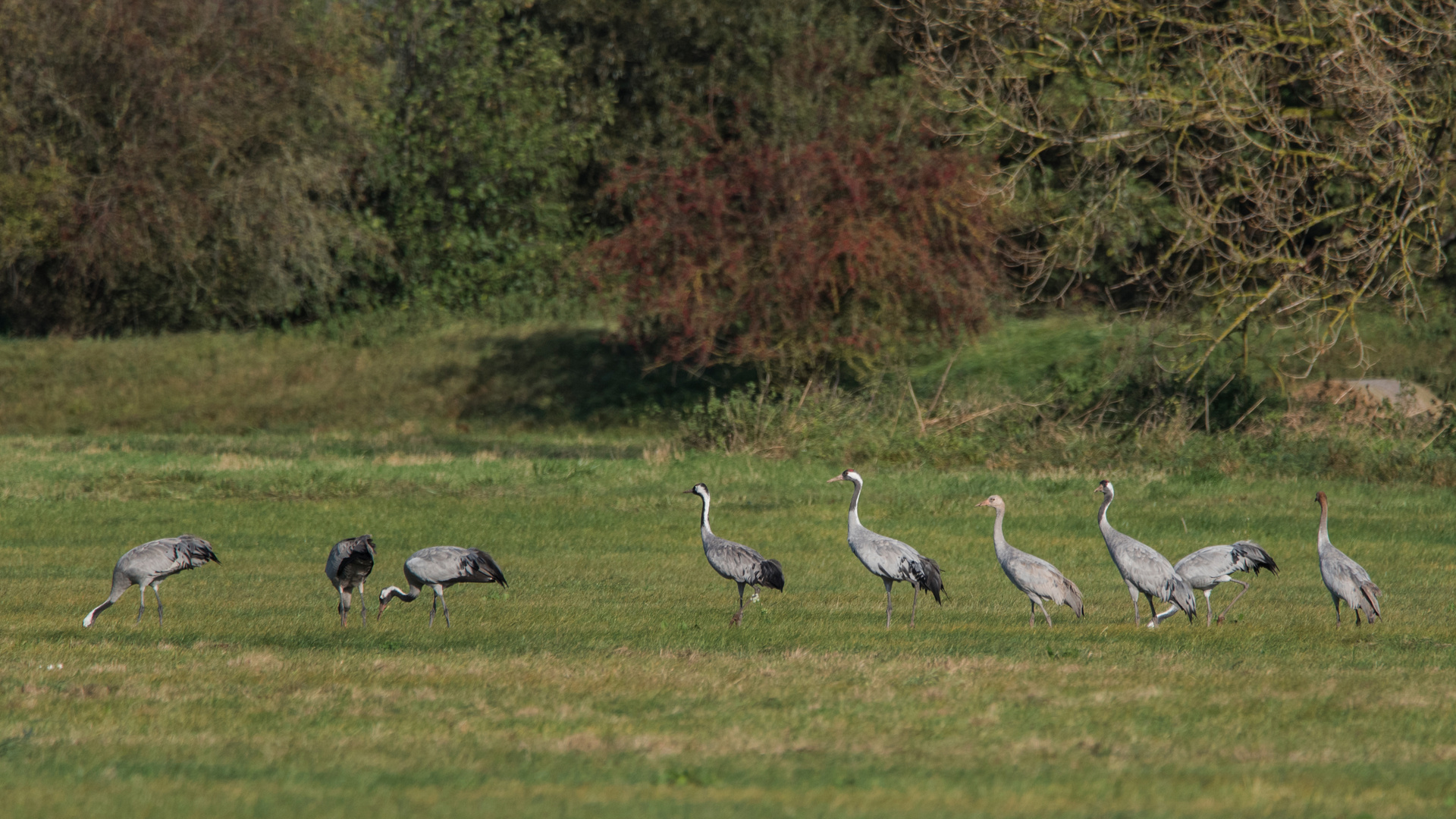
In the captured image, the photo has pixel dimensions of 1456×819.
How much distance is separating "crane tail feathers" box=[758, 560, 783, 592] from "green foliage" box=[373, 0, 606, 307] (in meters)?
34.4

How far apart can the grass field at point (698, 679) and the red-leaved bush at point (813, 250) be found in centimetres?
971

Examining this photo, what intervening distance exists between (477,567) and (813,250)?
18.8m

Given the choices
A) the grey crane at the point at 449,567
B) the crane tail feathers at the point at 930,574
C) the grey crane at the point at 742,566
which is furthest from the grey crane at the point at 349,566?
the crane tail feathers at the point at 930,574

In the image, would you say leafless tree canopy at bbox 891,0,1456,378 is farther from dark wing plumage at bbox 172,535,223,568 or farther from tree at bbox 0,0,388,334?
tree at bbox 0,0,388,334

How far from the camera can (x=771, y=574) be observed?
49.6ft

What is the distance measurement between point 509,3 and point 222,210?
11.2 m

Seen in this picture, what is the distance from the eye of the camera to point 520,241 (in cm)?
4953

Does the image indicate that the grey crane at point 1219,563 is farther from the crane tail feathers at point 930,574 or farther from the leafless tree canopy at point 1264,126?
the leafless tree canopy at point 1264,126

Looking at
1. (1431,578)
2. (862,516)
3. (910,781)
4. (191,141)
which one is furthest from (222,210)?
(910,781)

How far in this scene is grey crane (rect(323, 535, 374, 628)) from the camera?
14.3 metres

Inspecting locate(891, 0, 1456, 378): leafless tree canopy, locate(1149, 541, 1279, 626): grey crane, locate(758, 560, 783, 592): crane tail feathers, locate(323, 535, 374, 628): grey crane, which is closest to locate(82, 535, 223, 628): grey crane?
locate(323, 535, 374, 628): grey crane

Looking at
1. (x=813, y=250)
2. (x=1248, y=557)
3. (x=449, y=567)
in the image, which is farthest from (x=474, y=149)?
(x=1248, y=557)

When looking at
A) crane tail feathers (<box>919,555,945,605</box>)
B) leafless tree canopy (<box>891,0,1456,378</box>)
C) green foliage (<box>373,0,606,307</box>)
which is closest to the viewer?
crane tail feathers (<box>919,555,945,605</box>)

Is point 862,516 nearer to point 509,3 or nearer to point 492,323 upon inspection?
Result: point 492,323
